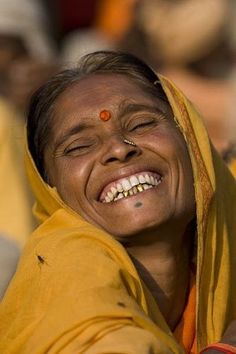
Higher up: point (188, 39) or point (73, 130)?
point (73, 130)

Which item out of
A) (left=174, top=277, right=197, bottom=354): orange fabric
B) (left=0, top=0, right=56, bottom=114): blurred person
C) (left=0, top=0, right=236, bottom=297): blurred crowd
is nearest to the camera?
(left=174, top=277, right=197, bottom=354): orange fabric

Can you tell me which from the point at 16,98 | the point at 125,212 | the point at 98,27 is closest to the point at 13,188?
the point at 16,98

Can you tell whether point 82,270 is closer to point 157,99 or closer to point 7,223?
point 157,99

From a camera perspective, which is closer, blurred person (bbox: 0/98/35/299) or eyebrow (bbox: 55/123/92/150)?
eyebrow (bbox: 55/123/92/150)

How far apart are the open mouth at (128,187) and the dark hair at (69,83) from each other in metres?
0.42

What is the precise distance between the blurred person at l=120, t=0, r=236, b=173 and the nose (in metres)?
5.47

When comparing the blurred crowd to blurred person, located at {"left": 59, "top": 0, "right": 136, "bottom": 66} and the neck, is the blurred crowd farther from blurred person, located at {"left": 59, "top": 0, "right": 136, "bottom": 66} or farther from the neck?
the neck

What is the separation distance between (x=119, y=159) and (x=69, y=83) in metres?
0.49

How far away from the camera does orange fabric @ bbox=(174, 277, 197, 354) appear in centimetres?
552

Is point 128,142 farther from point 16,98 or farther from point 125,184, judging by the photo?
point 16,98

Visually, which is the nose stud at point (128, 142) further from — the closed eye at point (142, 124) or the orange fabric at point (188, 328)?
the orange fabric at point (188, 328)

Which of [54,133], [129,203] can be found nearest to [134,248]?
[129,203]

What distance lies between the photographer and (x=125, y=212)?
5.22 meters

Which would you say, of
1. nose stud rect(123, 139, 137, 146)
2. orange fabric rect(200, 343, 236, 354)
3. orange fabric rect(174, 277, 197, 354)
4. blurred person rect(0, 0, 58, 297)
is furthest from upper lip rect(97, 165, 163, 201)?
blurred person rect(0, 0, 58, 297)
